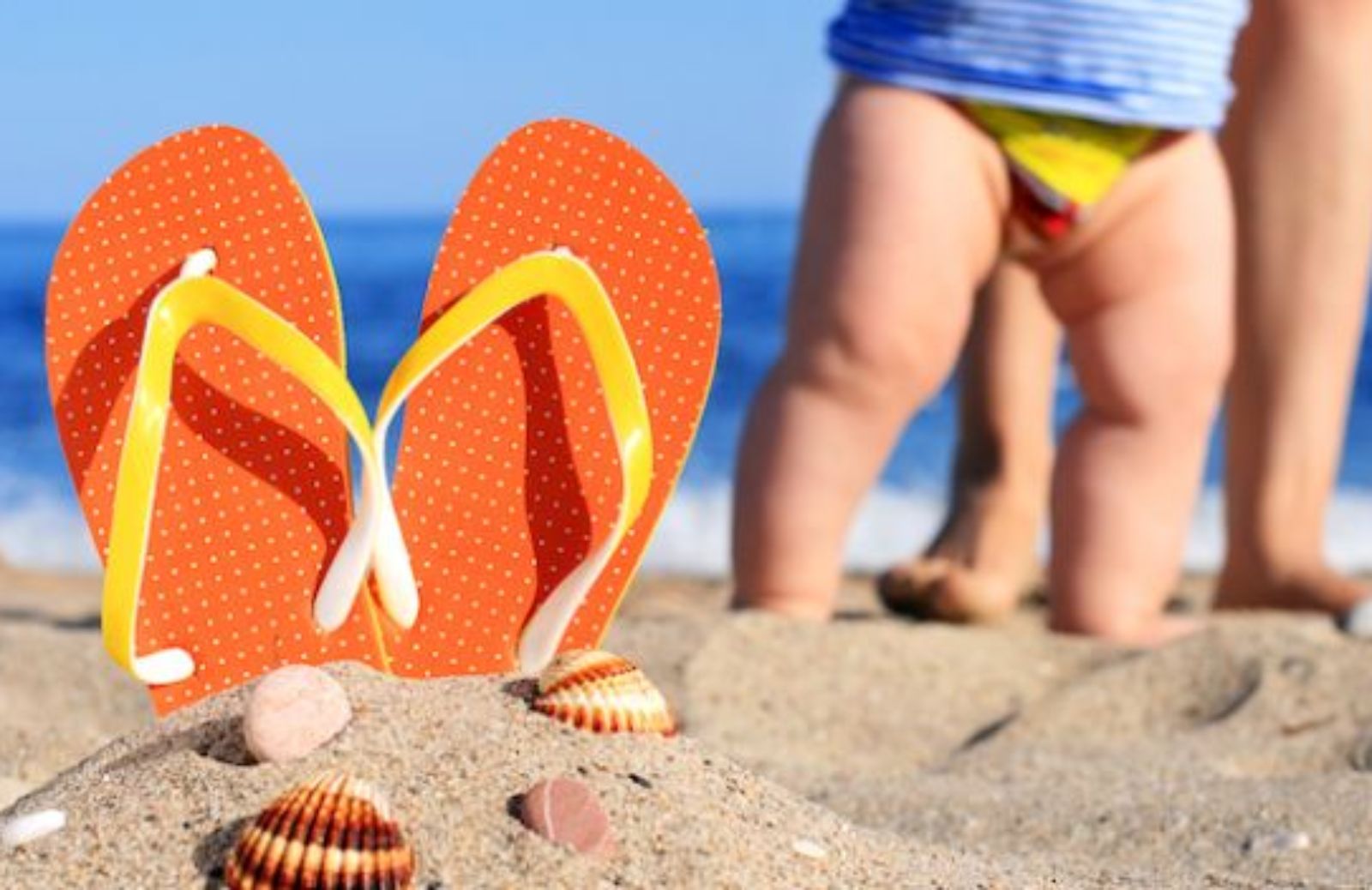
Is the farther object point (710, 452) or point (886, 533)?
point (710, 452)

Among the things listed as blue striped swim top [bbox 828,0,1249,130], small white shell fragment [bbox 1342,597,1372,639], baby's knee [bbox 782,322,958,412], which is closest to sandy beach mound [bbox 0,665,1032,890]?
baby's knee [bbox 782,322,958,412]

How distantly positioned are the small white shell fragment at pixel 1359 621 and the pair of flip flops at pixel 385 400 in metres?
1.88

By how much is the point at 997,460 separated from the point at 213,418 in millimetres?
2235

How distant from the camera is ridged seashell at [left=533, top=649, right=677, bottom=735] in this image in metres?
1.29

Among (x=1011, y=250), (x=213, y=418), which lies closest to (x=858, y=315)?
(x=1011, y=250)

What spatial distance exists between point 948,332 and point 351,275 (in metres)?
18.8

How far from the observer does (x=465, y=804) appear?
4.00 ft

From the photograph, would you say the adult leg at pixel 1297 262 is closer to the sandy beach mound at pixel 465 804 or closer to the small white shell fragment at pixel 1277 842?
the small white shell fragment at pixel 1277 842

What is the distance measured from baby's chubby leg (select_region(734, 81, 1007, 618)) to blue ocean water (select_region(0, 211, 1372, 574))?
322mm

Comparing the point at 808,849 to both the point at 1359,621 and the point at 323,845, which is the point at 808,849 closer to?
the point at 323,845

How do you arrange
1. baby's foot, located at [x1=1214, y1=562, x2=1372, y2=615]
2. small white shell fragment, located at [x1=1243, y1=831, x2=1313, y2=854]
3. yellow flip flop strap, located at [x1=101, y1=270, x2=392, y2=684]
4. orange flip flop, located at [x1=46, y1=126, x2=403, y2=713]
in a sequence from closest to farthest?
yellow flip flop strap, located at [x1=101, y1=270, x2=392, y2=684] < orange flip flop, located at [x1=46, y1=126, x2=403, y2=713] < small white shell fragment, located at [x1=1243, y1=831, x2=1313, y2=854] < baby's foot, located at [x1=1214, y1=562, x2=1372, y2=615]

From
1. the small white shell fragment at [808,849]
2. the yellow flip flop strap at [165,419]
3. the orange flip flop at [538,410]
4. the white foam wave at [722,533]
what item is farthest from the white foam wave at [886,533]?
the small white shell fragment at [808,849]

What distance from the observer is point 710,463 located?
922cm

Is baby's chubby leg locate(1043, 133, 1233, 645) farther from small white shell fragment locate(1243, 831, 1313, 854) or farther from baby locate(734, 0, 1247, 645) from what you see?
small white shell fragment locate(1243, 831, 1313, 854)
